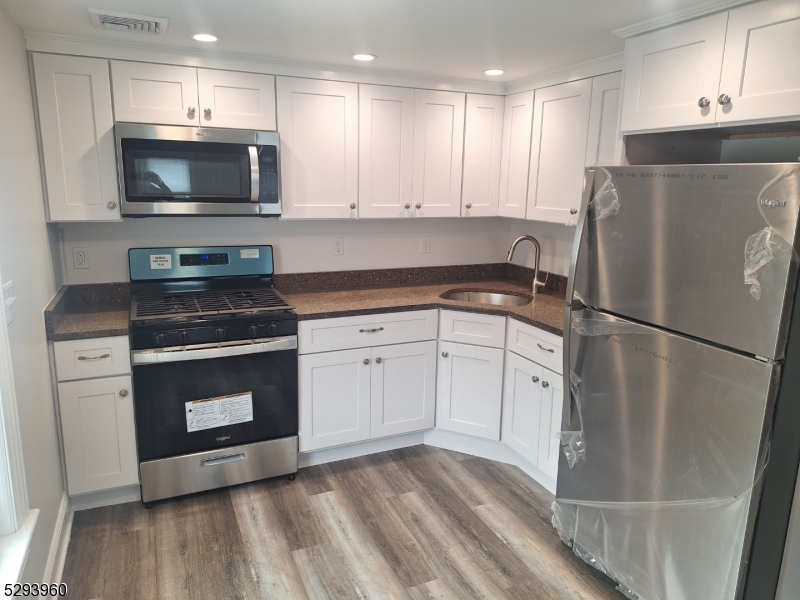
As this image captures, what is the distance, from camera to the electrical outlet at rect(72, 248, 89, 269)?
112 inches

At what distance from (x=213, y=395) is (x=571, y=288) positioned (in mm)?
1696

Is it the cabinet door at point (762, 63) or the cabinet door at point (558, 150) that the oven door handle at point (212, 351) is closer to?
the cabinet door at point (558, 150)

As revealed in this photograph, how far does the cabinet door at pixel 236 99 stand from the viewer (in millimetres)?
2723

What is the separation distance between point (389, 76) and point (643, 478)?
2362 mm

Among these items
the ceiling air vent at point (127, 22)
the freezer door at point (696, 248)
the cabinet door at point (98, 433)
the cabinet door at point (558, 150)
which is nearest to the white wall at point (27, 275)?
the cabinet door at point (98, 433)

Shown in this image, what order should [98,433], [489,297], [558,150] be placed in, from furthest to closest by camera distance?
[489,297] < [558,150] < [98,433]

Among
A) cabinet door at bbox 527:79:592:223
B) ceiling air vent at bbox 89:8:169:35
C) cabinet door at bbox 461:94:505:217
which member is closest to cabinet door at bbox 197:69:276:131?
ceiling air vent at bbox 89:8:169:35

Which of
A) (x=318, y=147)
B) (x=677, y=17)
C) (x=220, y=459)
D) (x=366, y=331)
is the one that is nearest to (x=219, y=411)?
(x=220, y=459)

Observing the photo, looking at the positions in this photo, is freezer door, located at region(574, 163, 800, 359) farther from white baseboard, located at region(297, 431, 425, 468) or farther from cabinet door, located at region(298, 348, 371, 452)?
white baseboard, located at region(297, 431, 425, 468)

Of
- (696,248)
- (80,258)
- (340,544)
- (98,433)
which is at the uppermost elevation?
(696,248)

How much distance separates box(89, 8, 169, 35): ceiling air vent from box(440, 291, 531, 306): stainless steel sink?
6.46 feet

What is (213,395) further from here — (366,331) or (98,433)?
(366,331)

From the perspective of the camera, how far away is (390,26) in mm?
2217

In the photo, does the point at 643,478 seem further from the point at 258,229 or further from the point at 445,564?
the point at 258,229
